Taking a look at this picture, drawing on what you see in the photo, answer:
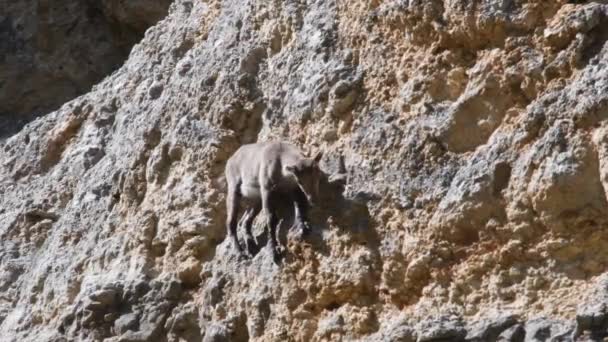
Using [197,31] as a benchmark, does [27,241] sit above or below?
below

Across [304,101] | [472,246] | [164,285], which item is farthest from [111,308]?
[472,246]

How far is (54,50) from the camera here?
51.2ft

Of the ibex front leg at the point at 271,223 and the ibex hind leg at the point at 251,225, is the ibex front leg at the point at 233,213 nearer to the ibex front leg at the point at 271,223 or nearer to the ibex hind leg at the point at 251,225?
the ibex hind leg at the point at 251,225

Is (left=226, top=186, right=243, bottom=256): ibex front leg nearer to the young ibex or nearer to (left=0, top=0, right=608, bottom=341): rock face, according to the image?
the young ibex

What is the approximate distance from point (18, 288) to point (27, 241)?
0.53 m

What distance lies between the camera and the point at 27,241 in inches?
456

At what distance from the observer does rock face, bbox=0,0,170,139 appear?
15508 mm

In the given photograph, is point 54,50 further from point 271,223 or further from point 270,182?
point 271,223

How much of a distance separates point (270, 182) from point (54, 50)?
767 cm

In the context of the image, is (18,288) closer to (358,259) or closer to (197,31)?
(197,31)

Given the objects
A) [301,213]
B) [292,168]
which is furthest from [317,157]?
[301,213]

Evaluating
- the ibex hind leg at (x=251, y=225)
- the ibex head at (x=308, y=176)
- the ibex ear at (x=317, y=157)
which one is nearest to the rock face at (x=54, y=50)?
the ibex hind leg at (x=251, y=225)

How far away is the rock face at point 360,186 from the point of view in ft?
23.3

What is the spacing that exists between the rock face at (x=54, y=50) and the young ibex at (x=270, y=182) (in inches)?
264
